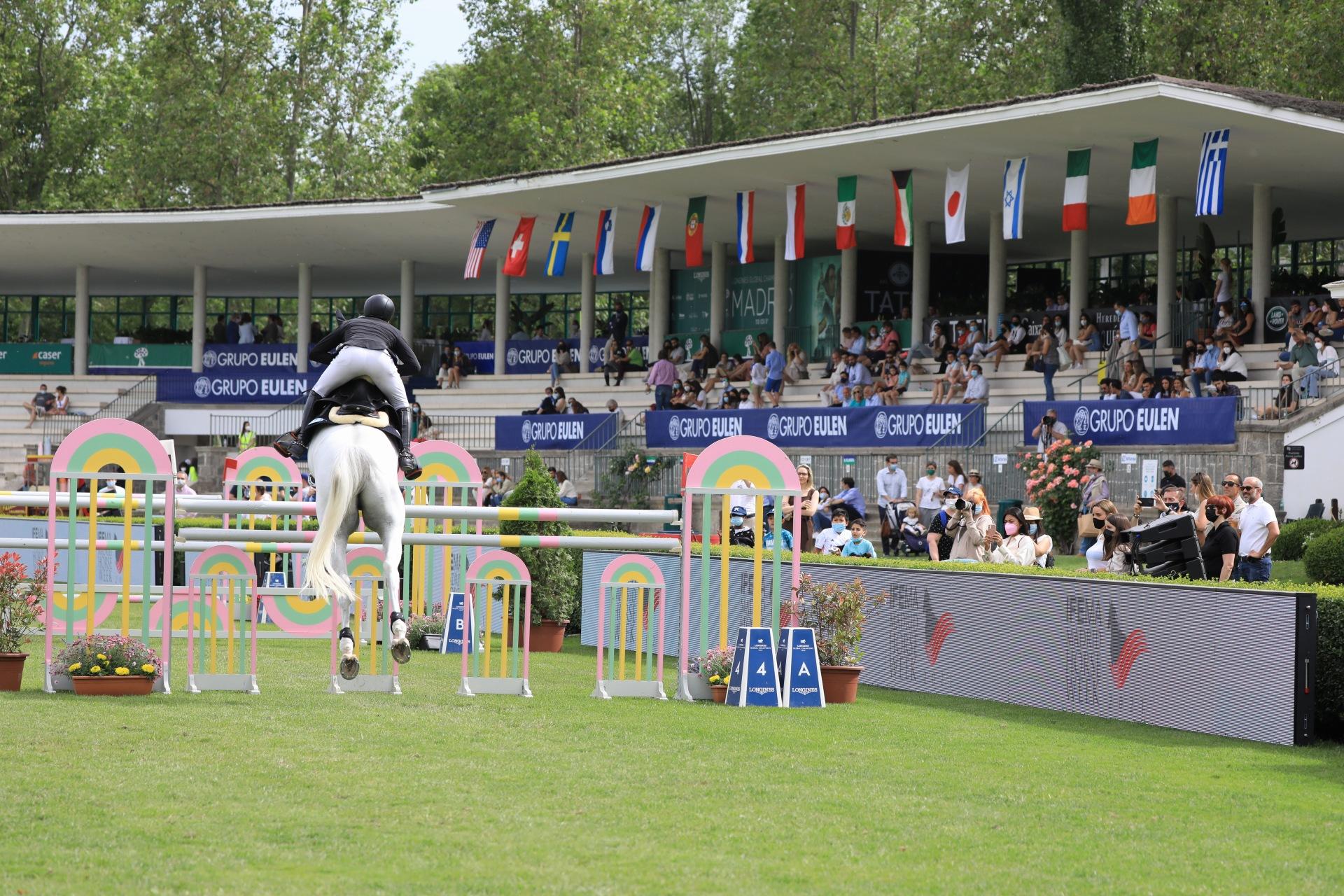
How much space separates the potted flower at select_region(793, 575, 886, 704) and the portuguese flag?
22.6 m

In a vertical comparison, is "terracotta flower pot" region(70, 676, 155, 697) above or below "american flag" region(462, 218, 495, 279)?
below

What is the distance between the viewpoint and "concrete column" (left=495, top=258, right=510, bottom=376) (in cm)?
4469

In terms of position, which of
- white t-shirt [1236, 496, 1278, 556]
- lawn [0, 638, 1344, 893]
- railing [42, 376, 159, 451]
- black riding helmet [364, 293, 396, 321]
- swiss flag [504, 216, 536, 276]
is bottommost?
lawn [0, 638, 1344, 893]

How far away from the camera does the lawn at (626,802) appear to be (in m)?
6.66

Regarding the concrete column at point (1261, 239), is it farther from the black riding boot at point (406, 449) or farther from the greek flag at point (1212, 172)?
the black riding boot at point (406, 449)

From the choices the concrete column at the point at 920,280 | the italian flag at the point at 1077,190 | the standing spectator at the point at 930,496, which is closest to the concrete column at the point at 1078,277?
the concrete column at the point at 920,280

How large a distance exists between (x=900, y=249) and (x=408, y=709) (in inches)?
1228

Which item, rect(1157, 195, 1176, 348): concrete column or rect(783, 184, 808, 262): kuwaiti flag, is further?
rect(783, 184, 808, 262): kuwaiti flag

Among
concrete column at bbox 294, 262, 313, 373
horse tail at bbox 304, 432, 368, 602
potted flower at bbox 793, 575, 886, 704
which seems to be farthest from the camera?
concrete column at bbox 294, 262, 313, 373

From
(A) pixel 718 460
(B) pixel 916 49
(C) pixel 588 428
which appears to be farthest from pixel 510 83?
(A) pixel 718 460

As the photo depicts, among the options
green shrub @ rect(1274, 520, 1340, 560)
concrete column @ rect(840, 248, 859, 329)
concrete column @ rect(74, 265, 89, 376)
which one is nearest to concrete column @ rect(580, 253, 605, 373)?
concrete column @ rect(840, 248, 859, 329)

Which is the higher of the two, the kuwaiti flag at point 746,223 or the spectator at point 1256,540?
the kuwaiti flag at point 746,223

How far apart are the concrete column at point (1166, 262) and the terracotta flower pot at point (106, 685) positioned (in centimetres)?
2431

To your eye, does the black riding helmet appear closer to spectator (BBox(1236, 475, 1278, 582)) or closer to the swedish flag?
spectator (BBox(1236, 475, 1278, 582))
